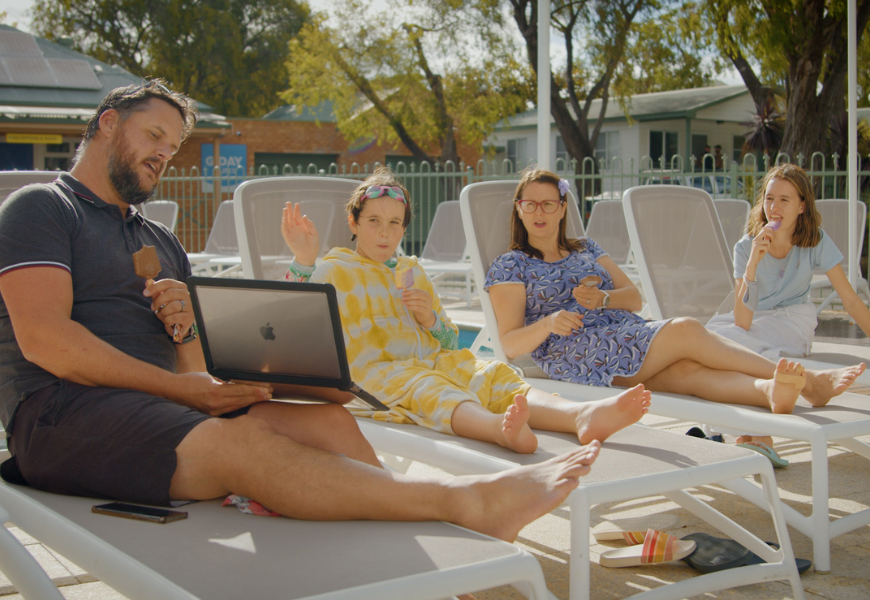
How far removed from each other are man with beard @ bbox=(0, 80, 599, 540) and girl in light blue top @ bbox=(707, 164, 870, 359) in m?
2.32

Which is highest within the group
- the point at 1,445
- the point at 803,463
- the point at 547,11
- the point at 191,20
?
Result: the point at 191,20

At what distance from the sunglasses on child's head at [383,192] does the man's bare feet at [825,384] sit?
1649 mm

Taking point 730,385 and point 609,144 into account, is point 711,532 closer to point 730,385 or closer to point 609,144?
point 730,385

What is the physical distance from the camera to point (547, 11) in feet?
16.3

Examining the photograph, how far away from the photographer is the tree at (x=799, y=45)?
10.8 meters

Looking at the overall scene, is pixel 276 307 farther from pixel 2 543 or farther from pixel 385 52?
pixel 385 52

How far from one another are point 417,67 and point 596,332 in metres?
20.8

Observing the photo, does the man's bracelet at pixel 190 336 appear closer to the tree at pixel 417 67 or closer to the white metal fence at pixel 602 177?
the white metal fence at pixel 602 177

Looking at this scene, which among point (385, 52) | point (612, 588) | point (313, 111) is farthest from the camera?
point (313, 111)

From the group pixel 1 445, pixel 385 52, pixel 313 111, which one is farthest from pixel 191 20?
pixel 1 445

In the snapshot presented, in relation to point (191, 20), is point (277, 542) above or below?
below

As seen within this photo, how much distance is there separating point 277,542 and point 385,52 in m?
22.2

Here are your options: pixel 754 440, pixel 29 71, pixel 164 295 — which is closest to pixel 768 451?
pixel 754 440

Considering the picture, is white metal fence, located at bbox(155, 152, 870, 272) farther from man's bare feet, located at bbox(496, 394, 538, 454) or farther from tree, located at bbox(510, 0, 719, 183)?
man's bare feet, located at bbox(496, 394, 538, 454)
